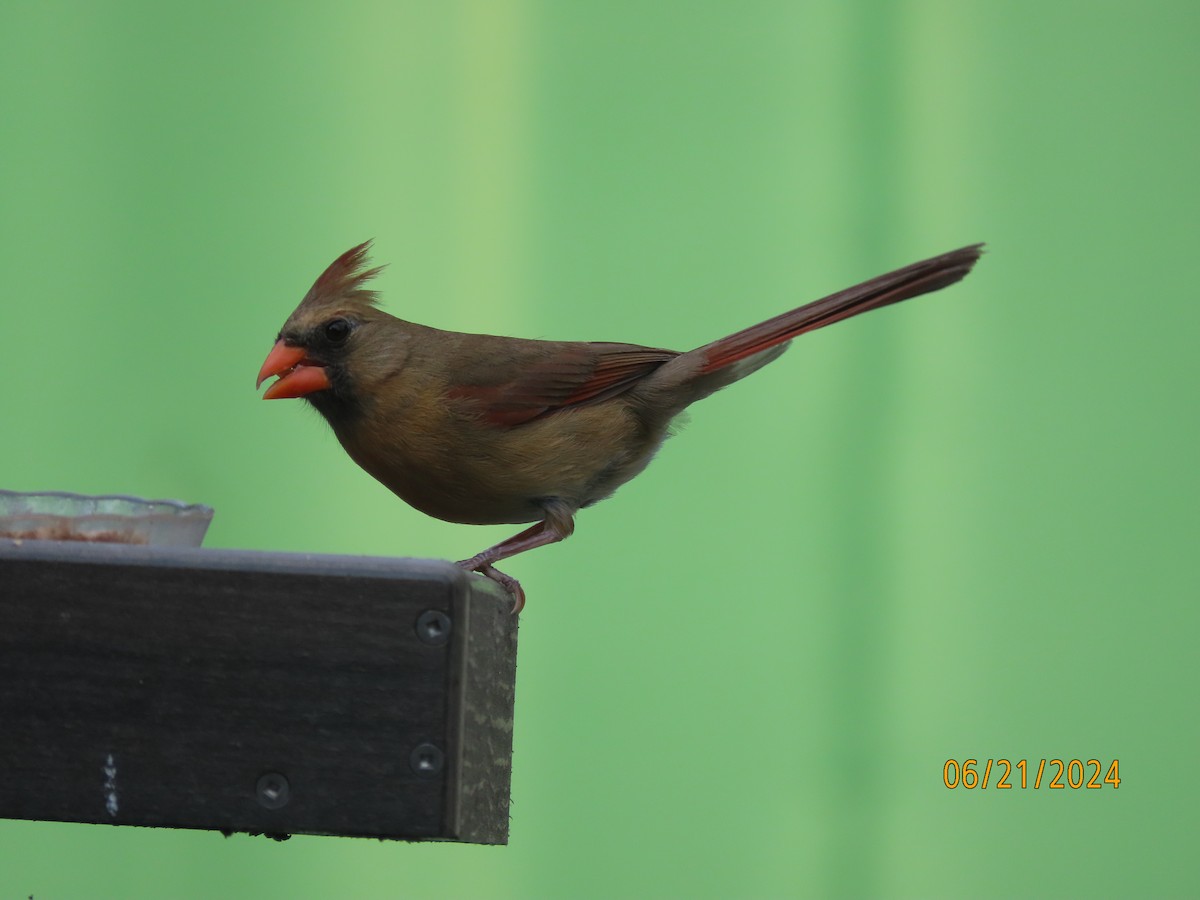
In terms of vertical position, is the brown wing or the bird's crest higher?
the bird's crest

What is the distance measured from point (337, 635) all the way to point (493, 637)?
161 millimetres

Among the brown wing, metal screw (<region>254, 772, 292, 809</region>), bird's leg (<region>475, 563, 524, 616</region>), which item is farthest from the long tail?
metal screw (<region>254, 772, 292, 809</region>)

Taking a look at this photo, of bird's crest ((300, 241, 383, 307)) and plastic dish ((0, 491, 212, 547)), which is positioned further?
bird's crest ((300, 241, 383, 307))

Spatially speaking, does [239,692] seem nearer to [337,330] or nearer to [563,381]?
[337,330]

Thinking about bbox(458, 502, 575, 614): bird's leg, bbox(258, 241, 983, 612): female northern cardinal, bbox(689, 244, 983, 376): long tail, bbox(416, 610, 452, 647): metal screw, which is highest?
bbox(689, 244, 983, 376): long tail

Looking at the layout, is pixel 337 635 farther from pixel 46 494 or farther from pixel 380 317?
pixel 380 317

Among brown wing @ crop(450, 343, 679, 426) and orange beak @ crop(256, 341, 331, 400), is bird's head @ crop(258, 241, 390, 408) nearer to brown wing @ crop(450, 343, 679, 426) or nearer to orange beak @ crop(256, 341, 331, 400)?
orange beak @ crop(256, 341, 331, 400)

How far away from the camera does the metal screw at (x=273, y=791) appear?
1.13 metres

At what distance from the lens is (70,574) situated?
1166 mm

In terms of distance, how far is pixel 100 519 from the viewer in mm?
1395

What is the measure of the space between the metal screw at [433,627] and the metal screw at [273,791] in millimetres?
165

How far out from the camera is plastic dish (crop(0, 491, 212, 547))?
135 cm

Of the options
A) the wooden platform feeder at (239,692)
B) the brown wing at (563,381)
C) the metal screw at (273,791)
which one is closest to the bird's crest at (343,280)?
the brown wing at (563,381)

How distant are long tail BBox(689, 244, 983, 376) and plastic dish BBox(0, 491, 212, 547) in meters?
→ 0.72
